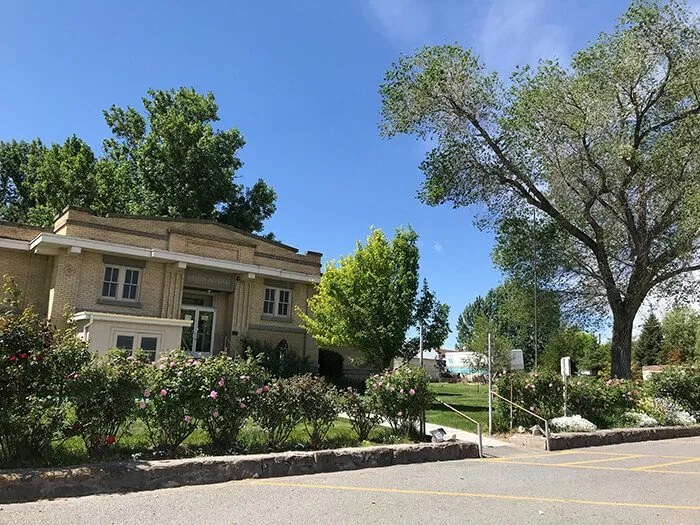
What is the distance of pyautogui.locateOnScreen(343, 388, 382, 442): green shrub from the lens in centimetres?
1013

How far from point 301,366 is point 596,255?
13.4 metres


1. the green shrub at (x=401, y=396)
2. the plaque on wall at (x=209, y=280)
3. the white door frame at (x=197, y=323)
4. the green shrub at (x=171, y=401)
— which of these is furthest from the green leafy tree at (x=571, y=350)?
the green shrub at (x=171, y=401)

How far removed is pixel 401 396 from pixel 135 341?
11.9 m

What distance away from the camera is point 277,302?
86.6 ft

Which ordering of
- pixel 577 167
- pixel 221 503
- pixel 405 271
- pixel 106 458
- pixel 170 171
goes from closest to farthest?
pixel 221 503 → pixel 106 458 → pixel 405 271 → pixel 577 167 → pixel 170 171

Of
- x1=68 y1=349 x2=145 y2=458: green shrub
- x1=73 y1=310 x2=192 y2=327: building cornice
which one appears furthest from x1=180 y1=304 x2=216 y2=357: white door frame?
x1=68 y1=349 x2=145 y2=458: green shrub

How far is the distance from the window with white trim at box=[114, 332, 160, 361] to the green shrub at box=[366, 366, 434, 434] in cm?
1069

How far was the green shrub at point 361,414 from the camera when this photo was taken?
1013 cm

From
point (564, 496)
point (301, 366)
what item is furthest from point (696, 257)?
point (564, 496)

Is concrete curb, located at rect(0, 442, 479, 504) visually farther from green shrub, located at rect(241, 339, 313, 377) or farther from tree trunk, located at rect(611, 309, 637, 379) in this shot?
tree trunk, located at rect(611, 309, 637, 379)

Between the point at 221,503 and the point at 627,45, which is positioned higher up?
the point at 627,45

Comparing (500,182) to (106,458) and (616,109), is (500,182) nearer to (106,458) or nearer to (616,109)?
(616,109)

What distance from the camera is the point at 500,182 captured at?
23.6m

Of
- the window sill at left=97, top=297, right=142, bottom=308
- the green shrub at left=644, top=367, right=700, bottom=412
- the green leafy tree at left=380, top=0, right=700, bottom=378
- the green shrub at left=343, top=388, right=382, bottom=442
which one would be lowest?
the green shrub at left=343, top=388, right=382, bottom=442
